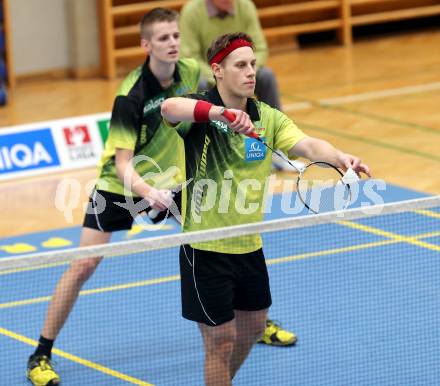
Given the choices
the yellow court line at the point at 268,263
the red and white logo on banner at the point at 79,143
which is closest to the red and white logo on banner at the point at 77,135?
the red and white logo on banner at the point at 79,143

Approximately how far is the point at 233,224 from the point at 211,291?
0.34 m

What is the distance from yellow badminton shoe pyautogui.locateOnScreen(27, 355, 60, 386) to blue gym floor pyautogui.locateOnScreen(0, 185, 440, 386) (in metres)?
0.08

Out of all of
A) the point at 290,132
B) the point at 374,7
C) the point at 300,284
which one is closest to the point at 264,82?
the point at 300,284

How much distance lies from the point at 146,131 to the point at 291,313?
1658mm

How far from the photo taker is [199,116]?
205 inches

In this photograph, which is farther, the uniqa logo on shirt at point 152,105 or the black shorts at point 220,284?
the uniqa logo on shirt at point 152,105

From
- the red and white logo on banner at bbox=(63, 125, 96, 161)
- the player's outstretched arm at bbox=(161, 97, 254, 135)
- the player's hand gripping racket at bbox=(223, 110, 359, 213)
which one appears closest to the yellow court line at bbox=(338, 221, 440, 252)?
the player's hand gripping racket at bbox=(223, 110, 359, 213)

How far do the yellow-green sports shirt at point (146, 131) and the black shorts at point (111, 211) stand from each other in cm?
5

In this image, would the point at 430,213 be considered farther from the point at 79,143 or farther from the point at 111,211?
the point at 79,143

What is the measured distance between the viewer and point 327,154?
5.48 m

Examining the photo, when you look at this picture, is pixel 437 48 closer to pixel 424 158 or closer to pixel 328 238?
pixel 424 158

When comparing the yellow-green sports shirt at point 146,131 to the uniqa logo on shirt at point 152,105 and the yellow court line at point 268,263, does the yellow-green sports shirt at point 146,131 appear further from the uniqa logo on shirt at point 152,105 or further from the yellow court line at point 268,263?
the yellow court line at point 268,263

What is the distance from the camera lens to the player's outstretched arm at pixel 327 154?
17.5 ft

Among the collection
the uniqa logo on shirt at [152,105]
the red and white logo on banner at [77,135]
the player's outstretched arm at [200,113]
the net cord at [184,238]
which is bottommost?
the red and white logo on banner at [77,135]
